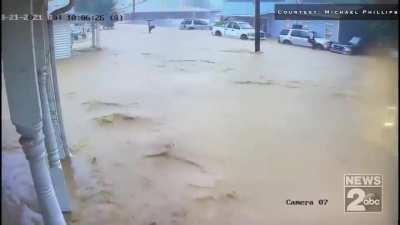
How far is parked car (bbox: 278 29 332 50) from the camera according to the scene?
5.36ft

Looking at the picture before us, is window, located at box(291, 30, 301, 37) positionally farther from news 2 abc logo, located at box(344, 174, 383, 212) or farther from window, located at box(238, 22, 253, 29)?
news 2 abc logo, located at box(344, 174, 383, 212)

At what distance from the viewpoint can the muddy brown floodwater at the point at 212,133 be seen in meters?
1.66

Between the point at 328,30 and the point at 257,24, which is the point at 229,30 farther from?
the point at 328,30

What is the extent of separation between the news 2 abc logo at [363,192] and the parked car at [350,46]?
1.40ft

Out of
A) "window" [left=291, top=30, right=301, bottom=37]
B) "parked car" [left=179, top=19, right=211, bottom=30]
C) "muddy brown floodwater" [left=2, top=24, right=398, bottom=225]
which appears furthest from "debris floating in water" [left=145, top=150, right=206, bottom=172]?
"window" [left=291, top=30, right=301, bottom=37]

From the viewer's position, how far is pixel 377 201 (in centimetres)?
169

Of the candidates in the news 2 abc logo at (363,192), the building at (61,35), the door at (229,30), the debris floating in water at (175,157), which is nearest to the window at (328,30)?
the door at (229,30)

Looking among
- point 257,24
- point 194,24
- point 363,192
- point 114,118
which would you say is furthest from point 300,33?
point 114,118

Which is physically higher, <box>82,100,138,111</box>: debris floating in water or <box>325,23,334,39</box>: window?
<box>325,23,334,39</box>: window

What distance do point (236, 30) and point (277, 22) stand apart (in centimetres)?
14

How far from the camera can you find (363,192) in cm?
168

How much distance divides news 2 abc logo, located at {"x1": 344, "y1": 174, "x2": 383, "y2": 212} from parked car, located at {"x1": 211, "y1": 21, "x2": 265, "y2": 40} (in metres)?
0.59

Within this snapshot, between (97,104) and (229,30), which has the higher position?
(229,30)

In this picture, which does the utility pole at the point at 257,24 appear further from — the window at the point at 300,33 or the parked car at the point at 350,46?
the parked car at the point at 350,46
